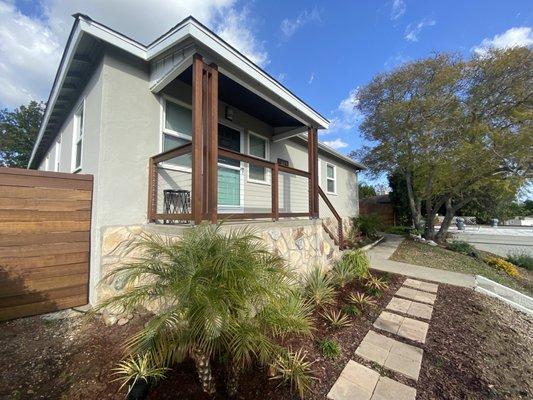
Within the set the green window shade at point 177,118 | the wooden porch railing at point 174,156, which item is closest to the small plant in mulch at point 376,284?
the wooden porch railing at point 174,156

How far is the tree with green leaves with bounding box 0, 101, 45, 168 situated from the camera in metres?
25.2

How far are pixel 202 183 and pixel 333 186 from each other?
29.2 ft

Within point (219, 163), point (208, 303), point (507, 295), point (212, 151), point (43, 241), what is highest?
point (219, 163)

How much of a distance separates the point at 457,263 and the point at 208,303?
8835mm

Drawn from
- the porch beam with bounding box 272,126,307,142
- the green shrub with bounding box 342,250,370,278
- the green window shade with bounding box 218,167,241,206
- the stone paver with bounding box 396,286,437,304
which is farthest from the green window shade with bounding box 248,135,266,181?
the stone paver with bounding box 396,286,437,304

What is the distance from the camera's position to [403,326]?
373 cm

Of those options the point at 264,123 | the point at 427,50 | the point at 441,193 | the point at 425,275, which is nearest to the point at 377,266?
the point at 425,275

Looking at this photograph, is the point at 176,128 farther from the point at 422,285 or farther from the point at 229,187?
the point at 422,285

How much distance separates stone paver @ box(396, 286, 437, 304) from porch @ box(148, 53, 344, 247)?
97.7 inches

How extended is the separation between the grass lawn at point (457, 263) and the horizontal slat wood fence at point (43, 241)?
26.8ft

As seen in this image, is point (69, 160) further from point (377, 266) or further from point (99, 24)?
point (377, 266)

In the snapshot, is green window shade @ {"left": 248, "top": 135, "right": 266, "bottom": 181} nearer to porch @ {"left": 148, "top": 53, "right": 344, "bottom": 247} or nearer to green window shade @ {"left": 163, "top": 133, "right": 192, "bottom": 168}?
porch @ {"left": 148, "top": 53, "right": 344, "bottom": 247}

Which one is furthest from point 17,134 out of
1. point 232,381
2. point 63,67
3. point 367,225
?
point 232,381

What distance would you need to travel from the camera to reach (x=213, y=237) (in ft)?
8.16
